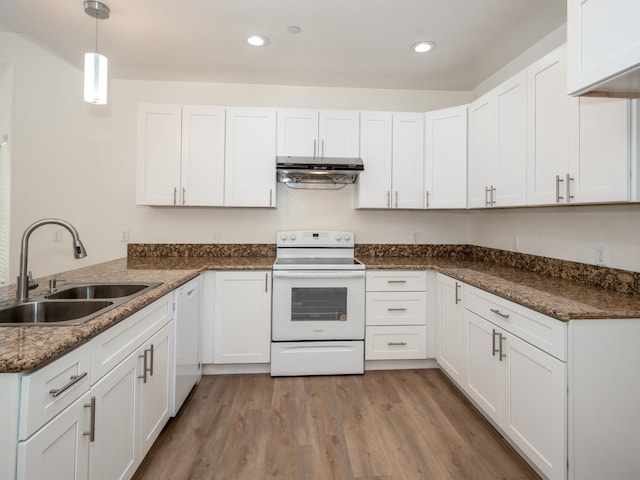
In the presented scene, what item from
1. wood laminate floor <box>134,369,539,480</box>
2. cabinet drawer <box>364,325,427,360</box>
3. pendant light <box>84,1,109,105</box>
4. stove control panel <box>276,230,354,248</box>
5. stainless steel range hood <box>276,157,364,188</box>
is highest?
pendant light <box>84,1,109,105</box>

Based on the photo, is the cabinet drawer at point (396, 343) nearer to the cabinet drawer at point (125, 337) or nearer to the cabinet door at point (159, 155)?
the cabinet drawer at point (125, 337)

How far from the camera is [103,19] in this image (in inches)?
90.3

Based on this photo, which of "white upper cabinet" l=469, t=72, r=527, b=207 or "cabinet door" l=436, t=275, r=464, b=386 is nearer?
"white upper cabinet" l=469, t=72, r=527, b=207

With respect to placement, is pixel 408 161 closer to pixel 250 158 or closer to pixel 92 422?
→ pixel 250 158

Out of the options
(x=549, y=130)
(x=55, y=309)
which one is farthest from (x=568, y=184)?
(x=55, y=309)

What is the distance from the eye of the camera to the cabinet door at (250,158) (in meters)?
3.04

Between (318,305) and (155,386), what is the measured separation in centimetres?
133

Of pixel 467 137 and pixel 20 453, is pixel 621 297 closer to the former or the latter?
pixel 467 137

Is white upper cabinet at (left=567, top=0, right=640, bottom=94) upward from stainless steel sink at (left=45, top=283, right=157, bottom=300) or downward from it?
upward

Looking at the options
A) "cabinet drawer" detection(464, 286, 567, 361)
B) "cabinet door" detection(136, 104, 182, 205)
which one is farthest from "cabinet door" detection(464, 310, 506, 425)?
"cabinet door" detection(136, 104, 182, 205)

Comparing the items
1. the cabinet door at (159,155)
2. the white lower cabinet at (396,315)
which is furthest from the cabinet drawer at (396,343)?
the cabinet door at (159,155)

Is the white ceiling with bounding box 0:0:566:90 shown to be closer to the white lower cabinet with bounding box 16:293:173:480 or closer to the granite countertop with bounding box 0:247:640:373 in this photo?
the granite countertop with bounding box 0:247:640:373

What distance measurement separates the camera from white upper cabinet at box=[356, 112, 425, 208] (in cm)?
314

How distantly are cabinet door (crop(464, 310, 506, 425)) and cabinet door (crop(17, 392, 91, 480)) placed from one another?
195cm
